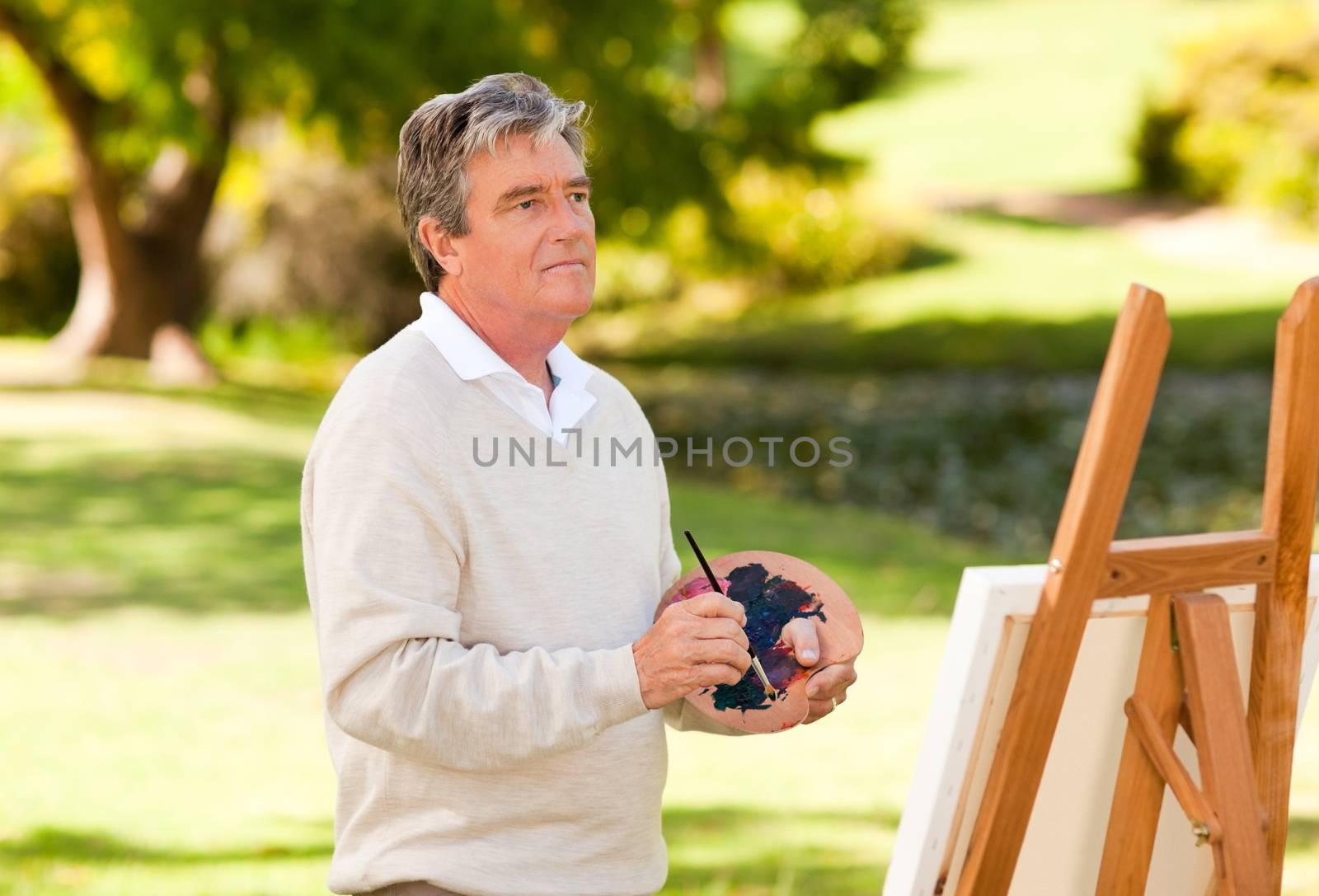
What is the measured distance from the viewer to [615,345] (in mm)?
23672

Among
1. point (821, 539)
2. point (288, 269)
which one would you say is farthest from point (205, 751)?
point (288, 269)

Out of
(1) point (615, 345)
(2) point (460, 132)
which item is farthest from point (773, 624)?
(1) point (615, 345)

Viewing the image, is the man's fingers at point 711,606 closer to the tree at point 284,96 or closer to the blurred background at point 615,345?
the blurred background at point 615,345

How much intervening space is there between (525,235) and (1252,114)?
27074mm

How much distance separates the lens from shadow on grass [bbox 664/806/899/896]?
170 inches

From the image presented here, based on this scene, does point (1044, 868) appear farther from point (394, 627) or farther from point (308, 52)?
point (308, 52)

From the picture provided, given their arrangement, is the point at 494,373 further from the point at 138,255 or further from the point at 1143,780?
the point at 138,255

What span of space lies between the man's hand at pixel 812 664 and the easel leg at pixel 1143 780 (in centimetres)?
41

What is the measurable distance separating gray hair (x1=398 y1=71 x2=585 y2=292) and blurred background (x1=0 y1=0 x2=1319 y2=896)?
38cm

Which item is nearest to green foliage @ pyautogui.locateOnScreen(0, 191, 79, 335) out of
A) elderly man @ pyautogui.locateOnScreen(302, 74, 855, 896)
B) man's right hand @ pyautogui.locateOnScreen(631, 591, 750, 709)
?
elderly man @ pyautogui.locateOnScreen(302, 74, 855, 896)

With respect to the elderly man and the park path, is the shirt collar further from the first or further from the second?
the park path

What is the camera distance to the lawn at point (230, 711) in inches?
177

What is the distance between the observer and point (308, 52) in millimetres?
12703

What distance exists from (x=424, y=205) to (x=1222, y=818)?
1396 millimetres
